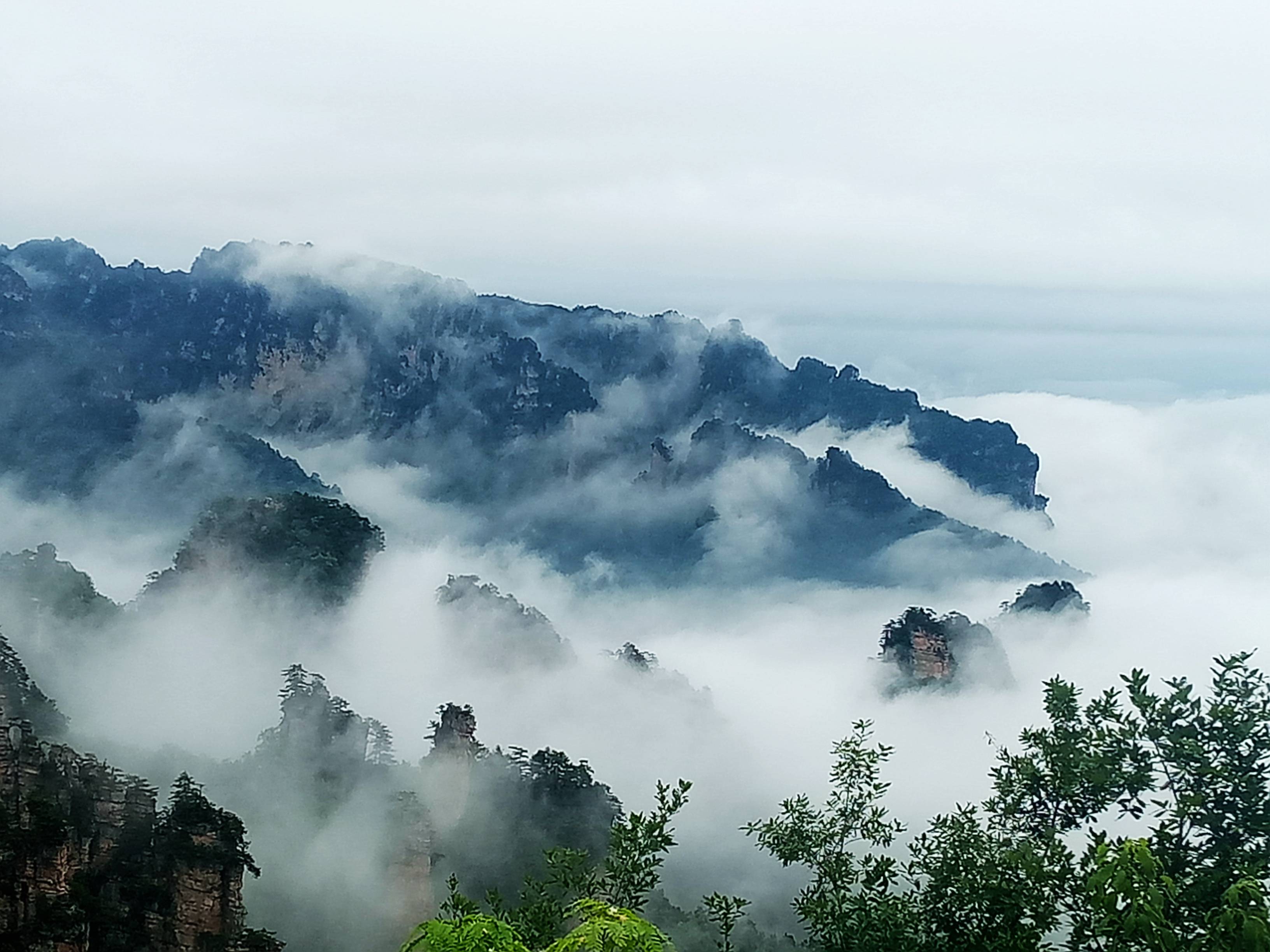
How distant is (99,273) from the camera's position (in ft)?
472

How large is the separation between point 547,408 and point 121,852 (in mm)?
149271

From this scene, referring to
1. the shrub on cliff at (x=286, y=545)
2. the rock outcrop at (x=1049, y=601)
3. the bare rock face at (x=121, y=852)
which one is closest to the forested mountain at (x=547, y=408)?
the shrub on cliff at (x=286, y=545)

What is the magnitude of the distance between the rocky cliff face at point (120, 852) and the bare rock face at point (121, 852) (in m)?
0.02

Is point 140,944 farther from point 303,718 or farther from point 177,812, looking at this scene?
point 303,718

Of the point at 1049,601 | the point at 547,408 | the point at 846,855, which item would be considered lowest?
the point at 846,855

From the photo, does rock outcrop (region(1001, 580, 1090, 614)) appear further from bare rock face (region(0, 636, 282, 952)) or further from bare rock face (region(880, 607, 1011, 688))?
bare rock face (region(0, 636, 282, 952))

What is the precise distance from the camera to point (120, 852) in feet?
86.0

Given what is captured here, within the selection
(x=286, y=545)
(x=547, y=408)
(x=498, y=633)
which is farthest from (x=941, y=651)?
(x=547, y=408)

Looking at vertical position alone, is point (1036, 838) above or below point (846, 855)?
above

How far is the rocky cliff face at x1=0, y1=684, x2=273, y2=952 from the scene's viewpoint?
76.1 ft

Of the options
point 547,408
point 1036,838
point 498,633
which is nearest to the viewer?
point 1036,838

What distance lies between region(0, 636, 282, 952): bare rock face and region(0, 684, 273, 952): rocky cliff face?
0.02 m

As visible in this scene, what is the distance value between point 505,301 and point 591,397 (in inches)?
932

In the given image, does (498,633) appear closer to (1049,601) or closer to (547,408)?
(1049,601)
